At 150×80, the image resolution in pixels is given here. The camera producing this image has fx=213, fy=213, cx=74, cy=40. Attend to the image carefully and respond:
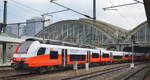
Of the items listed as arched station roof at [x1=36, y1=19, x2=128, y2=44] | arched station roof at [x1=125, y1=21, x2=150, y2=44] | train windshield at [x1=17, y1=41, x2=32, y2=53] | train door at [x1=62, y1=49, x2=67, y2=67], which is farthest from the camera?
arched station roof at [x1=36, y1=19, x2=128, y2=44]

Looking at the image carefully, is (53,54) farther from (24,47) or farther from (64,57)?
(24,47)

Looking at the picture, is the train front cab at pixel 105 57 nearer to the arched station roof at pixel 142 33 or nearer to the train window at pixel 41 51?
the train window at pixel 41 51

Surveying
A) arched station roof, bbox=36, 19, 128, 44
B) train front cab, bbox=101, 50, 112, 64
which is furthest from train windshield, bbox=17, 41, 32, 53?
arched station roof, bbox=36, 19, 128, 44

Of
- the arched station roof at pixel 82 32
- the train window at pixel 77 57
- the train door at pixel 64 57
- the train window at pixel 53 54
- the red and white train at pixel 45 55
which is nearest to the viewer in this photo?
the red and white train at pixel 45 55

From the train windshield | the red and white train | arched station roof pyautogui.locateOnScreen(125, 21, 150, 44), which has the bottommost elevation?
the red and white train

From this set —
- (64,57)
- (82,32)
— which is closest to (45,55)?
(64,57)

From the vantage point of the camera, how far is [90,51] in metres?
32.8

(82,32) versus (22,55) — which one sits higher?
(82,32)

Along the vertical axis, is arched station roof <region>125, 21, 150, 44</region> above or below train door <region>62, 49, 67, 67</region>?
above

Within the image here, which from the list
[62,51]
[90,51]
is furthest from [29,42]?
[90,51]

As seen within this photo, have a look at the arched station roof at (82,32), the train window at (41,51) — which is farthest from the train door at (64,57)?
the arched station roof at (82,32)

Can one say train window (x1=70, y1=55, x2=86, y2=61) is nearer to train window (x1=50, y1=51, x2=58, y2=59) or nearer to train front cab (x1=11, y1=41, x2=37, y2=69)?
train window (x1=50, y1=51, x2=58, y2=59)

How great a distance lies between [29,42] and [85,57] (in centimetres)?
1206

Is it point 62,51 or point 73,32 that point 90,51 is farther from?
point 73,32
